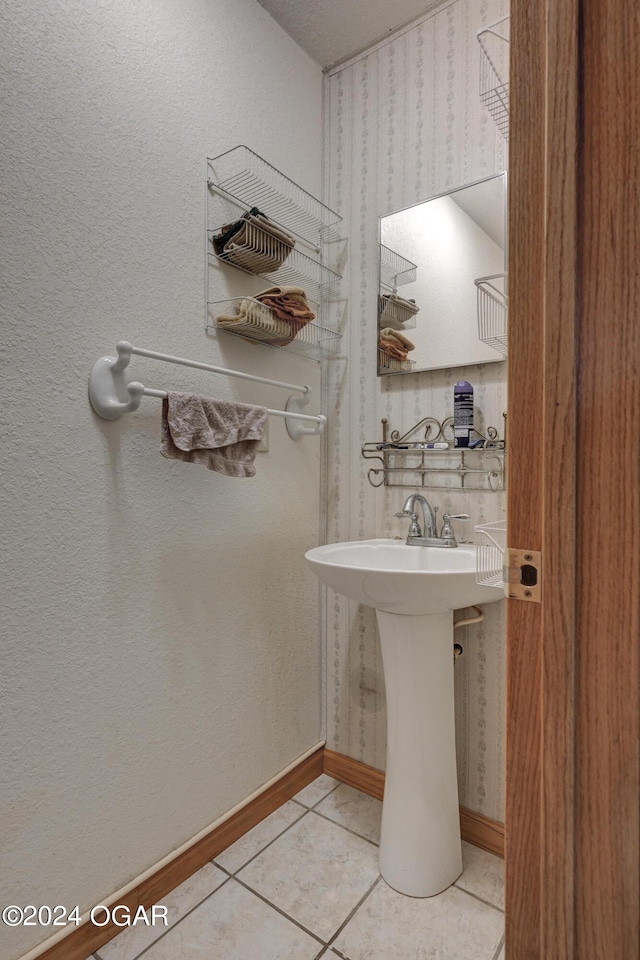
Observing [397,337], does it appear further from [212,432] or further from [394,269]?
[212,432]

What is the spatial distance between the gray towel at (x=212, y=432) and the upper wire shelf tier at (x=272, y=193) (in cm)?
68

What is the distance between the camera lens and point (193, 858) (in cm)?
135

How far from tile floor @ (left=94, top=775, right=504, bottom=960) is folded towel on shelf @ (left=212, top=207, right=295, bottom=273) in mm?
1714

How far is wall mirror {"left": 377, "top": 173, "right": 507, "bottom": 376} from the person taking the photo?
1.46 meters

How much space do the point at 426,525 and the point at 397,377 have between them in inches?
20.0

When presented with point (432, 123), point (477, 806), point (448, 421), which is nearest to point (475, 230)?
point (432, 123)

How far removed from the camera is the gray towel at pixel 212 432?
119 centimetres

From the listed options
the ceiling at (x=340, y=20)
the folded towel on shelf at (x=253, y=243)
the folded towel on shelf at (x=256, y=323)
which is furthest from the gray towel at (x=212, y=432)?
the ceiling at (x=340, y=20)

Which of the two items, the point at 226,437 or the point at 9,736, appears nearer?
the point at 9,736

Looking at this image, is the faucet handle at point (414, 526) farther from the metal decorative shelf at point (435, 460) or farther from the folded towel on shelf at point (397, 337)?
the folded towel on shelf at point (397, 337)

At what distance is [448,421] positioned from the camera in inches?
62.1

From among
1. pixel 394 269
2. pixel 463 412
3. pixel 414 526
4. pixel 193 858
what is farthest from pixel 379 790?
pixel 394 269

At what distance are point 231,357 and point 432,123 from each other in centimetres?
99

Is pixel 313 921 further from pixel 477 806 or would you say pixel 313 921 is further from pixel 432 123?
pixel 432 123
